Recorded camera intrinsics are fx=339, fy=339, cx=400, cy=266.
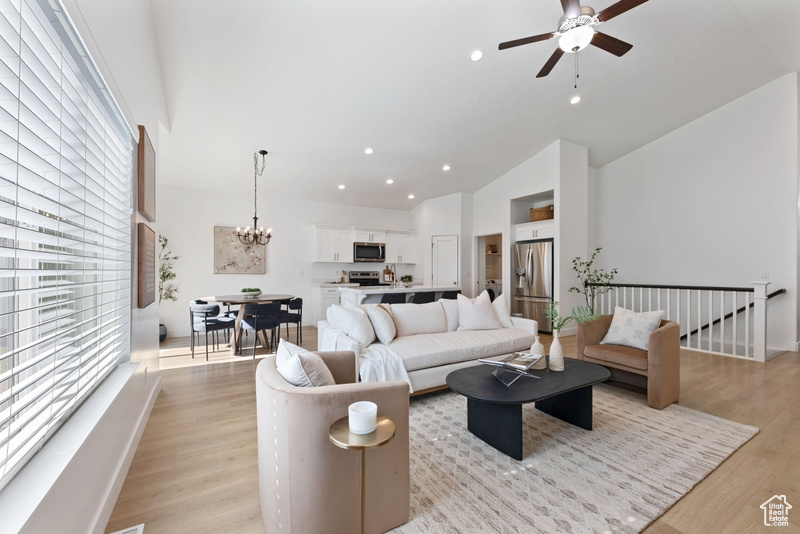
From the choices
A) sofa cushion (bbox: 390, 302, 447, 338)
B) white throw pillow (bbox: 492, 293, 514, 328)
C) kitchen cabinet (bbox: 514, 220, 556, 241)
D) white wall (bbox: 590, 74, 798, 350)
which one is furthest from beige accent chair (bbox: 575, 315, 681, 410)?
white wall (bbox: 590, 74, 798, 350)

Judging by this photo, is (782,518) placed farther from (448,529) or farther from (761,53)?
(761,53)

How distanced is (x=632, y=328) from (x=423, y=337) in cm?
200

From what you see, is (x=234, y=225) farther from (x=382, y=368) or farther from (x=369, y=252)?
(x=382, y=368)

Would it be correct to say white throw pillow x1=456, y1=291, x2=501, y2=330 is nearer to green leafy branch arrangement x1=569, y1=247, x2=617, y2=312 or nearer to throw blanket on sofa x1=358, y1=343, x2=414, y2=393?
throw blanket on sofa x1=358, y1=343, x2=414, y2=393

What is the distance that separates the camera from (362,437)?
4.10ft

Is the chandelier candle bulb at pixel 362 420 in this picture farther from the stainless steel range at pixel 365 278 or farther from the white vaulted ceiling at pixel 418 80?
the stainless steel range at pixel 365 278

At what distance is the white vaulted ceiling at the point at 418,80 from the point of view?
10.2ft

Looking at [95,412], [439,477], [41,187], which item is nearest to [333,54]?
[41,187]

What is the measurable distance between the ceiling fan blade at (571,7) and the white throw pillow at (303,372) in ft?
9.79

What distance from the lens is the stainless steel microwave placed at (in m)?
7.57

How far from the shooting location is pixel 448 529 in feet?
5.21

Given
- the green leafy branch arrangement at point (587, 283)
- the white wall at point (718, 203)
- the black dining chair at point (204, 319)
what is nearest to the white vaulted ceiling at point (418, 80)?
the white wall at point (718, 203)

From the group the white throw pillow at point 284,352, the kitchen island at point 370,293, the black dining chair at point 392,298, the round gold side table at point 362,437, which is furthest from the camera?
the kitchen island at point 370,293

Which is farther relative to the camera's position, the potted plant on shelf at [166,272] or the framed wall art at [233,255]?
the framed wall art at [233,255]
